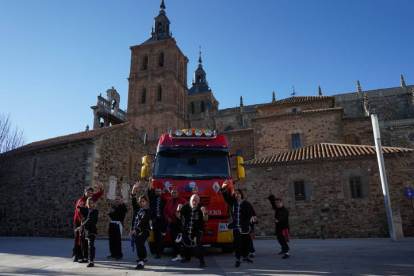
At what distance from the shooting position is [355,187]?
1517cm

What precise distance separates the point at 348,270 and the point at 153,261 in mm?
3829

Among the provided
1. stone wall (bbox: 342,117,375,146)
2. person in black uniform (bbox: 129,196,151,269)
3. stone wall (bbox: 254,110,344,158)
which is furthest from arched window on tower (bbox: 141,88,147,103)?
person in black uniform (bbox: 129,196,151,269)

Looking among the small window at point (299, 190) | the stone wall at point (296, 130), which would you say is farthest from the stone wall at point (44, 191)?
the stone wall at point (296, 130)

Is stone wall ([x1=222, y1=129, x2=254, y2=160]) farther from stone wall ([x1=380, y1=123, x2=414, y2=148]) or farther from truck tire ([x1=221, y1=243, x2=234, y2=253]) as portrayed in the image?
truck tire ([x1=221, y1=243, x2=234, y2=253])

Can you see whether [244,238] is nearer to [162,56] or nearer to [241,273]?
[241,273]

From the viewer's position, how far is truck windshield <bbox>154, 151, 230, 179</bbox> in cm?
758

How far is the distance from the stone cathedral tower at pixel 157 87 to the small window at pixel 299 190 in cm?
2530

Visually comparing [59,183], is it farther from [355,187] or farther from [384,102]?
[384,102]

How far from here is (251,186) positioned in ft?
54.9

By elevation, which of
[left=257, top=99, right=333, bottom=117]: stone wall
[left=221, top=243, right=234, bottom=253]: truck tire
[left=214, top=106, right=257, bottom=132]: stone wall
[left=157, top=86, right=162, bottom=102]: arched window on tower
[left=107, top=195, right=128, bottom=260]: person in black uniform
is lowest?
[left=221, top=243, right=234, bottom=253]: truck tire

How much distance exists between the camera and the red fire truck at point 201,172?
7.00 meters

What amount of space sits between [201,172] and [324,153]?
11.0m

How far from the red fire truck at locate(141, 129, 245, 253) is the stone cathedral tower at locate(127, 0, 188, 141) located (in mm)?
31054

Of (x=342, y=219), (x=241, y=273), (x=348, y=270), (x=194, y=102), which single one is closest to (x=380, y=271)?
(x=348, y=270)
